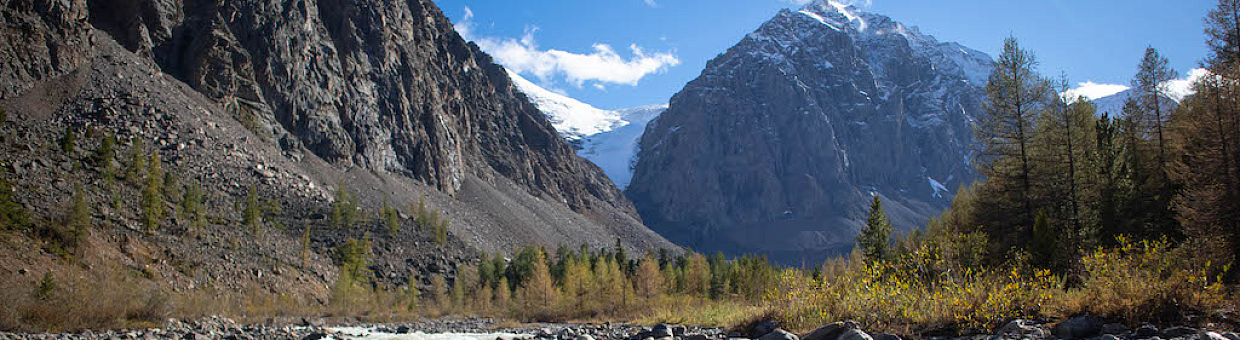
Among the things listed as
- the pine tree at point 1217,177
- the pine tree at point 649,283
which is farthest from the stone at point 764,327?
the pine tree at point 649,283

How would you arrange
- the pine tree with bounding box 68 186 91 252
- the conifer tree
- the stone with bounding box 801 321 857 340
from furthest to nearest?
the conifer tree, the pine tree with bounding box 68 186 91 252, the stone with bounding box 801 321 857 340

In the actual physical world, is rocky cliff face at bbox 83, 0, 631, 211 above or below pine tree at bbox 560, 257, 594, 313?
above

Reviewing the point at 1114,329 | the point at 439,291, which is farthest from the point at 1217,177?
the point at 439,291

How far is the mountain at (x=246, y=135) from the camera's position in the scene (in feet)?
194

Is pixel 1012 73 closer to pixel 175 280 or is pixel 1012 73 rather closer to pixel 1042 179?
pixel 1042 179

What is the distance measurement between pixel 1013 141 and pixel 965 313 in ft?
69.2

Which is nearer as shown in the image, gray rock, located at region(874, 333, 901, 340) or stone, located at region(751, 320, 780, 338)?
gray rock, located at region(874, 333, 901, 340)

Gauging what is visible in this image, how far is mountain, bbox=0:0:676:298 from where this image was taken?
5909cm

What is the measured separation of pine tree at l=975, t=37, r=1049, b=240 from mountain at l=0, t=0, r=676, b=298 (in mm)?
56375

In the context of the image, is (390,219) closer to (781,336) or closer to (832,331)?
(781,336)

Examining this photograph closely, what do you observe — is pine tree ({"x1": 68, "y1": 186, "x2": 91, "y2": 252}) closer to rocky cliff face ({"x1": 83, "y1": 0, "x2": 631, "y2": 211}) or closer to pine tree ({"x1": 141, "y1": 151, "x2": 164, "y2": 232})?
pine tree ({"x1": 141, "y1": 151, "x2": 164, "y2": 232})

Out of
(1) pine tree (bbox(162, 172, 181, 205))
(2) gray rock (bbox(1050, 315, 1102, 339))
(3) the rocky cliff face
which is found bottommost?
(2) gray rock (bbox(1050, 315, 1102, 339))

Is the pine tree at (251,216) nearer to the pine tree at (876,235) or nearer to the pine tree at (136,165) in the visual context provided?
the pine tree at (136,165)

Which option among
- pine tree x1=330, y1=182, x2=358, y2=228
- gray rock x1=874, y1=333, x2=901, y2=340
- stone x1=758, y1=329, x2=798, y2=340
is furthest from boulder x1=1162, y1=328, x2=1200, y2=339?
pine tree x1=330, y1=182, x2=358, y2=228
